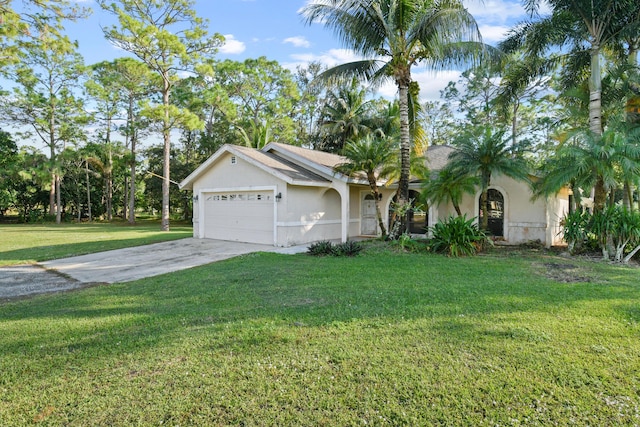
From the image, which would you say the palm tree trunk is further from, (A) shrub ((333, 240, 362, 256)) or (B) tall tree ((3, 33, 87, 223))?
(B) tall tree ((3, 33, 87, 223))

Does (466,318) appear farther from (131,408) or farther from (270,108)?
(270,108)

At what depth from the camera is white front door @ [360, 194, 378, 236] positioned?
1708 cm

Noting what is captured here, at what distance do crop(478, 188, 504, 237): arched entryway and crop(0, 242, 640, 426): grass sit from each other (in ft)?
24.3

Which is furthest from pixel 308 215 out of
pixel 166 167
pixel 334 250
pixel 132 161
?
pixel 132 161

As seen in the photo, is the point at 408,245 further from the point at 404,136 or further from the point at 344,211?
the point at 404,136

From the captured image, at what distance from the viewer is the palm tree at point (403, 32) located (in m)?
11.5

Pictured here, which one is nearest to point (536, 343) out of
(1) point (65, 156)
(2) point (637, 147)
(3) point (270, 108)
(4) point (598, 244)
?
(2) point (637, 147)

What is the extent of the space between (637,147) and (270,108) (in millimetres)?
30950

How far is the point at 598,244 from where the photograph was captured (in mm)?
11188

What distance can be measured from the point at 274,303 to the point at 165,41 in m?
24.0

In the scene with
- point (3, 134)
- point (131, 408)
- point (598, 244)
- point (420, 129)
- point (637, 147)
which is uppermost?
point (3, 134)

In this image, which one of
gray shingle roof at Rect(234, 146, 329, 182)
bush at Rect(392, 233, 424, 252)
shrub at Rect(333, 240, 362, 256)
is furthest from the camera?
gray shingle roof at Rect(234, 146, 329, 182)

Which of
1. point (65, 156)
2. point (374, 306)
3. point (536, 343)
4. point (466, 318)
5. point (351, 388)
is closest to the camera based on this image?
point (351, 388)

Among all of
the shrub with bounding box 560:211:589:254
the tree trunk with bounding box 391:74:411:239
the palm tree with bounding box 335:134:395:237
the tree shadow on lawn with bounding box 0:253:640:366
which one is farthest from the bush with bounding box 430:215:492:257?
the palm tree with bounding box 335:134:395:237
